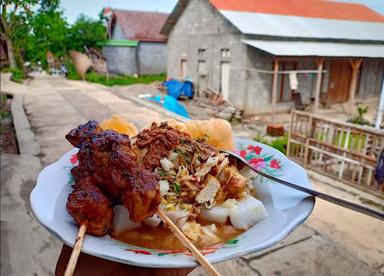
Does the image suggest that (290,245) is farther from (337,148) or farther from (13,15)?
(337,148)

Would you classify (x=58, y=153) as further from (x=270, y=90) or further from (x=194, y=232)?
(x=270, y=90)

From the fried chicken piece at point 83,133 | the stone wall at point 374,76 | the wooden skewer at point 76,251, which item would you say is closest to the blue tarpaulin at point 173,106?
the stone wall at point 374,76

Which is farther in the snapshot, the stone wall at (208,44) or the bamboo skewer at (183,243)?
the stone wall at (208,44)

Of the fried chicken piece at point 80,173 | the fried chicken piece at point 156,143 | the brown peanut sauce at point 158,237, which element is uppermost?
the fried chicken piece at point 156,143

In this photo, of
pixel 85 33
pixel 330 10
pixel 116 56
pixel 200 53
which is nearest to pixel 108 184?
pixel 330 10

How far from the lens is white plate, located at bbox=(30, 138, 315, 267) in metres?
0.65

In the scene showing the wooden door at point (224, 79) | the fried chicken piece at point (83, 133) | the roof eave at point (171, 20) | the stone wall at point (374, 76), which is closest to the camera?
the fried chicken piece at point (83, 133)

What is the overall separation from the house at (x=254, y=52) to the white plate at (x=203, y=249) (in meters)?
0.63

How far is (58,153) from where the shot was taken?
13.3 feet

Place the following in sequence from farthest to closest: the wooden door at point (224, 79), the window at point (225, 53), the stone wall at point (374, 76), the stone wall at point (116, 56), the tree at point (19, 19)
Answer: the wooden door at point (224, 79) < the window at point (225, 53) < the stone wall at point (116, 56) < the tree at point (19, 19) < the stone wall at point (374, 76)

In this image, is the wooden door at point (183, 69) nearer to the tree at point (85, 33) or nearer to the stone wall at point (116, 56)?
the stone wall at point (116, 56)

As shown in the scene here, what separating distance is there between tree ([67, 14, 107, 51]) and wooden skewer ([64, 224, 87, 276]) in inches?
57.0

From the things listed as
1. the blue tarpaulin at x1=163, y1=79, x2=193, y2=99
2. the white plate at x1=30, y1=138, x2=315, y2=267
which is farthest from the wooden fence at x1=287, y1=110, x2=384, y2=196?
the blue tarpaulin at x1=163, y1=79, x2=193, y2=99

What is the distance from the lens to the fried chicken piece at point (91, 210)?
724mm
